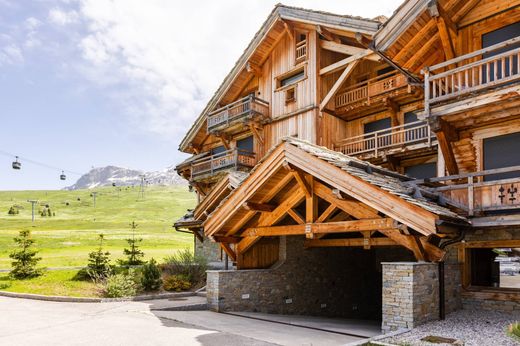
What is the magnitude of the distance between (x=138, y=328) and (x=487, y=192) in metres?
10.4

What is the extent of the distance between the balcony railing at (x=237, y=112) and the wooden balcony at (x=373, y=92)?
4.56 m

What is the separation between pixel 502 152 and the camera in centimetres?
1255

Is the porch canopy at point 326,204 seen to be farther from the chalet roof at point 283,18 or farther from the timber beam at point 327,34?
the timber beam at point 327,34

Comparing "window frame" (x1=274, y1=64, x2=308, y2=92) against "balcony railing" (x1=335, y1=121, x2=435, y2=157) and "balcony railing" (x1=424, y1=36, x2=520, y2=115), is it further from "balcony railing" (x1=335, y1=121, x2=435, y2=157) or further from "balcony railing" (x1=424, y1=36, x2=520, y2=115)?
"balcony railing" (x1=424, y1=36, x2=520, y2=115)

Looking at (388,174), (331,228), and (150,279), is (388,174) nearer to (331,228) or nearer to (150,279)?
(331,228)

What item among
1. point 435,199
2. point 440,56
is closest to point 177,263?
point 435,199

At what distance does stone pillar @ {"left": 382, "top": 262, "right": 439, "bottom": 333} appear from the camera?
9.58 metres

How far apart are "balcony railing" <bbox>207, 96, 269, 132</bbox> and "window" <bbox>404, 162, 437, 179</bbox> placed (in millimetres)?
8904

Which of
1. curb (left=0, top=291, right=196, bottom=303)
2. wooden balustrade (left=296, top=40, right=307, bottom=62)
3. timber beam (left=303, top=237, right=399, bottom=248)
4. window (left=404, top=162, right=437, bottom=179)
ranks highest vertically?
wooden balustrade (left=296, top=40, right=307, bottom=62)

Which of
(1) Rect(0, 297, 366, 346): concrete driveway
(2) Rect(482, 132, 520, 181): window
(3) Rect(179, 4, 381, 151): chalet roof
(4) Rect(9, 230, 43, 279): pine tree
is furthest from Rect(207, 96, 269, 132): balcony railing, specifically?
(2) Rect(482, 132, 520, 181): window

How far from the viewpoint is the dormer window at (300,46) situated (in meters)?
23.0

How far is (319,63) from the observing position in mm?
22297

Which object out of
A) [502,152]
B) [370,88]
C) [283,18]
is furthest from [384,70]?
[502,152]

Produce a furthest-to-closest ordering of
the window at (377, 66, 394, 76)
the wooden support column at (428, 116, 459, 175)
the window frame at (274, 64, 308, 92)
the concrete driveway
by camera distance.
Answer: the window frame at (274, 64, 308, 92) → the window at (377, 66, 394, 76) → the wooden support column at (428, 116, 459, 175) → the concrete driveway
